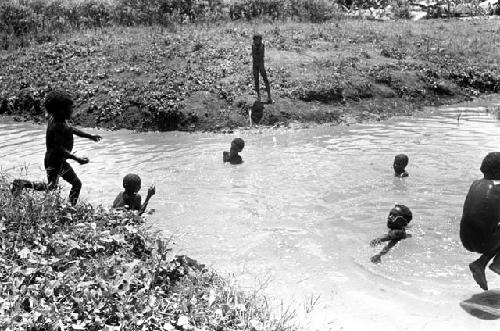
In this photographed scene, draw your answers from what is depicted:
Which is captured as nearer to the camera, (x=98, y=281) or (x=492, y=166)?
(x=98, y=281)

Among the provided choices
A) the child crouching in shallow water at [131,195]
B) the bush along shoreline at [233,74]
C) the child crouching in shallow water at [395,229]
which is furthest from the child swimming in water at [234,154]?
the child crouching in shallow water at [395,229]

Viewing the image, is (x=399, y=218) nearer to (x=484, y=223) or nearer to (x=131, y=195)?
(x=484, y=223)

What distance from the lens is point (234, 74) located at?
→ 1612 centimetres

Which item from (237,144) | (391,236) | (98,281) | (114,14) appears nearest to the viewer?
(98,281)

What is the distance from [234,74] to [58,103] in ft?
32.2

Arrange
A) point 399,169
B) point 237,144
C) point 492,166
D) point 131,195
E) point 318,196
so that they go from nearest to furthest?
1. point 492,166
2. point 131,195
3. point 318,196
4. point 399,169
5. point 237,144

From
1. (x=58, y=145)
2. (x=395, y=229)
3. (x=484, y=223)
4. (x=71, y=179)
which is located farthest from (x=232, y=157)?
(x=484, y=223)

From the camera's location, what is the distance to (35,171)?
10344mm

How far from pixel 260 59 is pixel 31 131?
247 inches

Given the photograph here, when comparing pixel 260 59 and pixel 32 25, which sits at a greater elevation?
pixel 32 25

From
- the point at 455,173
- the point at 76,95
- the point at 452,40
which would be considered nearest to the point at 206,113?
the point at 76,95

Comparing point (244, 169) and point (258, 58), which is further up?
A: point (258, 58)

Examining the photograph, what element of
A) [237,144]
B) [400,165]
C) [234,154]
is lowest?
[400,165]

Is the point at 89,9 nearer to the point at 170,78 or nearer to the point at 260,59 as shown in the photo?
the point at 170,78
